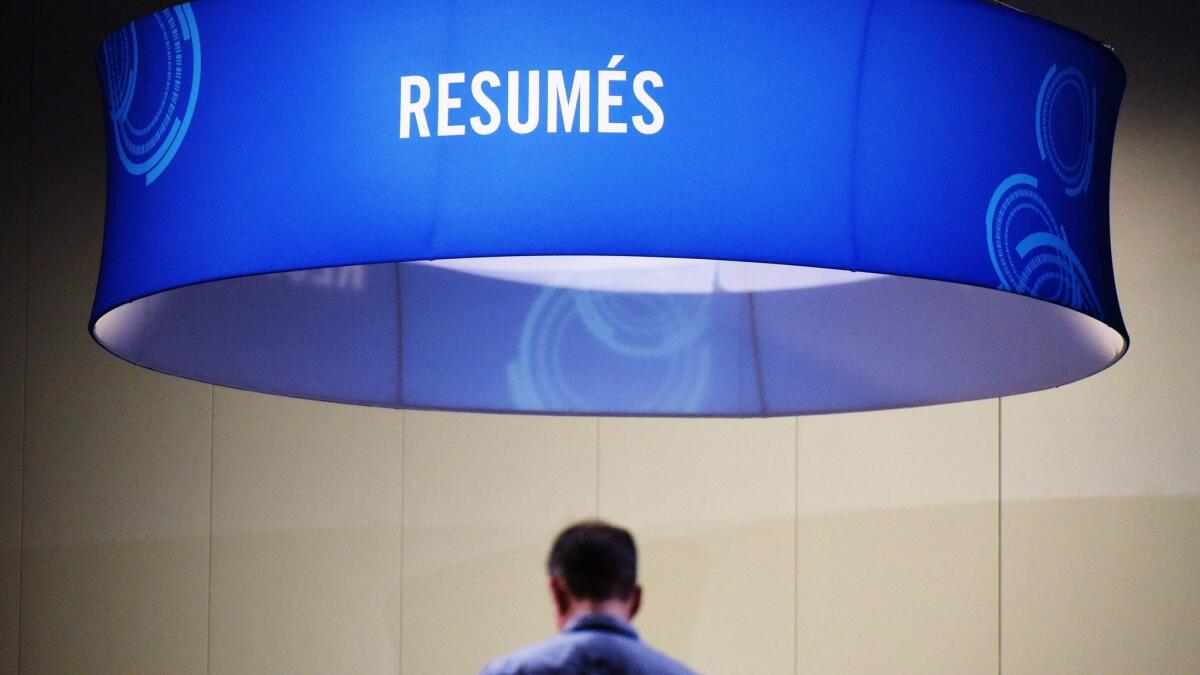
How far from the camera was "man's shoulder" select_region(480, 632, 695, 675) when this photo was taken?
217 centimetres

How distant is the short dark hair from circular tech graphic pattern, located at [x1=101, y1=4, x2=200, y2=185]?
1144mm

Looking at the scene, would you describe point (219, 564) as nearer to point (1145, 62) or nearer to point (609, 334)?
point (609, 334)

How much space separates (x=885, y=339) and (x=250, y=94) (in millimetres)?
1325

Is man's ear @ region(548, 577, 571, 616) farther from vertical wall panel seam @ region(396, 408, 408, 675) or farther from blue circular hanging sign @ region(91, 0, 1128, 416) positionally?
vertical wall panel seam @ region(396, 408, 408, 675)

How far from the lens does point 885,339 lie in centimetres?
233

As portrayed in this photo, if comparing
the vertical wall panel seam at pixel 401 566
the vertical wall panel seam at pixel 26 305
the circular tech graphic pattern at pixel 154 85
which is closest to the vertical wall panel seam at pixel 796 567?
the vertical wall panel seam at pixel 401 566

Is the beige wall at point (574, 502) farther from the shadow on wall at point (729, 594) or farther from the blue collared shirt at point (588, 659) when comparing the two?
the blue collared shirt at point (588, 659)

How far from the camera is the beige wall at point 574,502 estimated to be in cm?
416

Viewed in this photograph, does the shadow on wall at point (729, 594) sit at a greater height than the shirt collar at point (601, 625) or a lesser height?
lesser

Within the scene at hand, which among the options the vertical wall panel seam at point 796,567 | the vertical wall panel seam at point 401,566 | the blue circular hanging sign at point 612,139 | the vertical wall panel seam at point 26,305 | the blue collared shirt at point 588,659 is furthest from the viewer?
the vertical wall panel seam at point 26,305

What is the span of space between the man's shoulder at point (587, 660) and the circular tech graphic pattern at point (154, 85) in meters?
1.05

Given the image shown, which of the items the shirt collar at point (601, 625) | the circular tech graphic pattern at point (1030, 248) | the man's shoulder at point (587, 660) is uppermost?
the circular tech graphic pattern at point (1030, 248)

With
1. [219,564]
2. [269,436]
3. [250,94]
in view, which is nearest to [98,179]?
→ [269,436]

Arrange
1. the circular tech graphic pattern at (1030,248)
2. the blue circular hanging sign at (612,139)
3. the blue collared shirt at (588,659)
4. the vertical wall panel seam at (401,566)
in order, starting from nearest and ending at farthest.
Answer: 1. the blue circular hanging sign at (612,139)
2. the circular tech graphic pattern at (1030,248)
3. the blue collared shirt at (588,659)
4. the vertical wall panel seam at (401,566)
